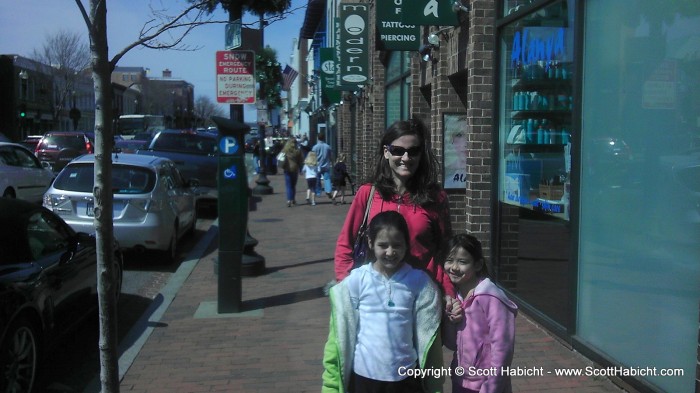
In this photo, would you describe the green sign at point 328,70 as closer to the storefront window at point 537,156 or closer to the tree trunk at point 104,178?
the storefront window at point 537,156

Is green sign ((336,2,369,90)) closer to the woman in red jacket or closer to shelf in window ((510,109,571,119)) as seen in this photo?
shelf in window ((510,109,571,119))

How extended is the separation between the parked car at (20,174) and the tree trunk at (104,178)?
37.2ft

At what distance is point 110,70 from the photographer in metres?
3.59

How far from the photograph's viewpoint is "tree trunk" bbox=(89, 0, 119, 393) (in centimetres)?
351

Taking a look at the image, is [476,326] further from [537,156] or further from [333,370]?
[537,156]

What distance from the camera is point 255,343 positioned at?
603cm

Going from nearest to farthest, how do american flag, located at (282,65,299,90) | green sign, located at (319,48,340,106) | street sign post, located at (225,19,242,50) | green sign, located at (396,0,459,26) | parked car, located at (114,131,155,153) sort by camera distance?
green sign, located at (396,0,459,26) < street sign post, located at (225,19,242,50) < parked car, located at (114,131,155,153) < green sign, located at (319,48,340,106) < american flag, located at (282,65,299,90)

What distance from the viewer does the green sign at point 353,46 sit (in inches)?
634

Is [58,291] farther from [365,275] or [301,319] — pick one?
[365,275]

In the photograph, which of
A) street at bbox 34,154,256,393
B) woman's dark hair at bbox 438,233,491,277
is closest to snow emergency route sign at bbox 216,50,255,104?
street at bbox 34,154,256,393

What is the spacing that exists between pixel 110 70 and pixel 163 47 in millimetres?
603

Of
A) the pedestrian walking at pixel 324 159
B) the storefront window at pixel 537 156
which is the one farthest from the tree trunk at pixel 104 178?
the pedestrian walking at pixel 324 159

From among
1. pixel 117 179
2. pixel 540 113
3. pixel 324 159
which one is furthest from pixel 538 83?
pixel 324 159

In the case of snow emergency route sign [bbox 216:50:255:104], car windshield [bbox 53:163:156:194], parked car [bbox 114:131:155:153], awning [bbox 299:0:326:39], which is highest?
awning [bbox 299:0:326:39]
